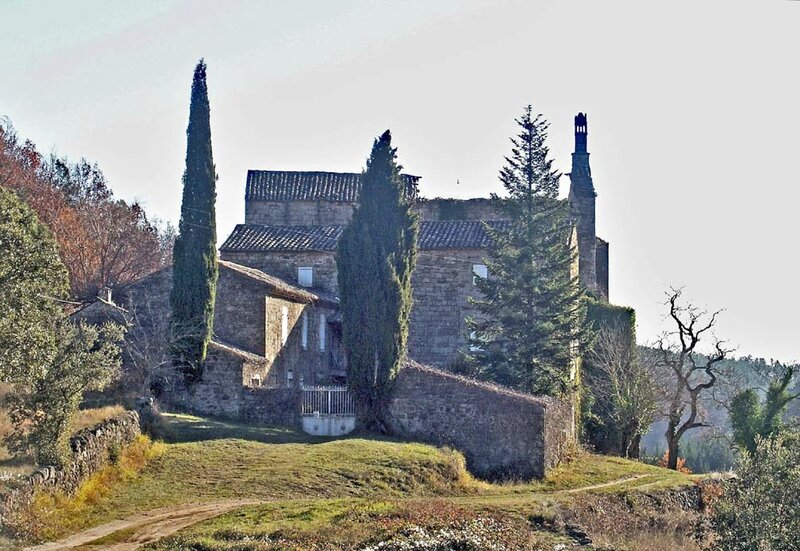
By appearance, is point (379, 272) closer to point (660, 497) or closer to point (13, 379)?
point (660, 497)

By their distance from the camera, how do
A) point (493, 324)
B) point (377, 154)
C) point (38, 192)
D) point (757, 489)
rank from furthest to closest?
1. point (38, 192)
2. point (493, 324)
3. point (377, 154)
4. point (757, 489)

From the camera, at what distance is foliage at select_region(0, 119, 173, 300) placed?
50.4 m

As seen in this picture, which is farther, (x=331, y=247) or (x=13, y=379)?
(x=331, y=247)

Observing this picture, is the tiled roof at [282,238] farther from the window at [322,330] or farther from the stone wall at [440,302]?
the window at [322,330]

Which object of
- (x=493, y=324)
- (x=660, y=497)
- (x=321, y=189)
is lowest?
(x=660, y=497)

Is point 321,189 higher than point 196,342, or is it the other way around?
point 321,189

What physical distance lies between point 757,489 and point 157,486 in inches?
530

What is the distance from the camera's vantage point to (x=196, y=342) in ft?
113

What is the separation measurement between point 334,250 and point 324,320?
3.16 meters

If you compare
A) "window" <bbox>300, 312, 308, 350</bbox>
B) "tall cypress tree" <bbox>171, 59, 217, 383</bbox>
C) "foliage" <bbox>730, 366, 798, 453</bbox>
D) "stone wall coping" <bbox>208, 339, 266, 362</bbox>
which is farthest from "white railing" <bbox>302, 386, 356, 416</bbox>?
"foliage" <bbox>730, 366, 798, 453</bbox>

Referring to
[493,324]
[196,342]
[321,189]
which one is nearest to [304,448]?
[196,342]

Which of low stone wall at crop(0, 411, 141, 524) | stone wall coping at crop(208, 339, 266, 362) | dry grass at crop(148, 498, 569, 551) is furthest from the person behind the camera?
stone wall coping at crop(208, 339, 266, 362)

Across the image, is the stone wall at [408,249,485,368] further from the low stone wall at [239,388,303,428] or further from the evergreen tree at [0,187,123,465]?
the evergreen tree at [0,187,123,465]

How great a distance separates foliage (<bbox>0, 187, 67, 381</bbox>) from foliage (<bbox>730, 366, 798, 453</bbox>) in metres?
36.4
